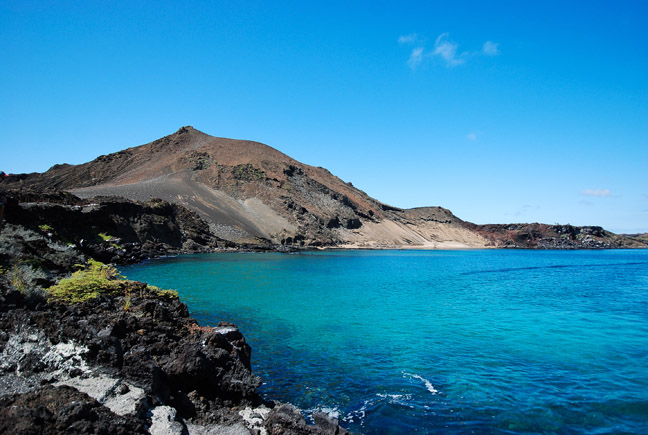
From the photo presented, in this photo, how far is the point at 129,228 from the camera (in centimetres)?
5509

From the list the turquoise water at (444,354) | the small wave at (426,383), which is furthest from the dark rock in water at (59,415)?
the small wave at (426,383)

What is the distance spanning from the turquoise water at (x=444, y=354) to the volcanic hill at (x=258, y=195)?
5401 cm

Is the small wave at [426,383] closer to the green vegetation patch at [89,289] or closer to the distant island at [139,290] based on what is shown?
the distant island at [139,290]

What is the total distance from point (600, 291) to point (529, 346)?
2346cm

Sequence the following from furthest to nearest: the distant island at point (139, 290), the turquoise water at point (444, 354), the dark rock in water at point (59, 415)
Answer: the turquoise water at point (444, 354), the distant island at point (139, 290), the dark rock in water at point (59, 415)

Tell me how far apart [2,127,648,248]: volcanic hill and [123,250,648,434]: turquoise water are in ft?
177

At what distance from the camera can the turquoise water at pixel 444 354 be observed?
972 centimetres

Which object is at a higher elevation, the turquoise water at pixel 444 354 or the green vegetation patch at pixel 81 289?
the green vegetation patch at pixel 81 289

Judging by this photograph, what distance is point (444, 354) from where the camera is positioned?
1452cm

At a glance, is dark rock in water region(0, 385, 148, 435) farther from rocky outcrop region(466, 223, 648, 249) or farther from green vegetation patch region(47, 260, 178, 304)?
rocky outcrop region(466, 223, 648, 249)

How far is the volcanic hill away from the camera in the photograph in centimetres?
8450

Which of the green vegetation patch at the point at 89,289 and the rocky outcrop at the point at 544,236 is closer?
the green vegetation patch at the point at 89,289

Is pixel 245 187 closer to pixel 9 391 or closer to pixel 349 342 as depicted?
pixel 349 342

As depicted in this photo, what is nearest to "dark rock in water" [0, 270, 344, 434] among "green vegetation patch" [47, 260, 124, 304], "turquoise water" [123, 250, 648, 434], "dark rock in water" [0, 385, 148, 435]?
"dark rock in water" [0, 385, 148, 435]
